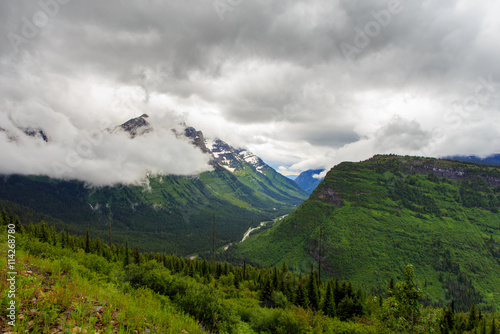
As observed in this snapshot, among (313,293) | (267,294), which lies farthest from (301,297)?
(267,294)

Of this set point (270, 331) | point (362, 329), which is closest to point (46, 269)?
point (270, 331)

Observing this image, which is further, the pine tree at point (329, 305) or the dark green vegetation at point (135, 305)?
the pine tree at point (329, 305)

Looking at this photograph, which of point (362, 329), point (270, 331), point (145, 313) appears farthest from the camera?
point (362, 329)

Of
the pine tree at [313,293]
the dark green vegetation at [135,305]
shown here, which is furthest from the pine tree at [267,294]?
the dark green vegetation at [135,305]

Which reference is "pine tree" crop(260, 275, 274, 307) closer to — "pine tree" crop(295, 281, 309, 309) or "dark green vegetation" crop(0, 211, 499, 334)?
"pine tree" crop(295, 281, 309, 309)

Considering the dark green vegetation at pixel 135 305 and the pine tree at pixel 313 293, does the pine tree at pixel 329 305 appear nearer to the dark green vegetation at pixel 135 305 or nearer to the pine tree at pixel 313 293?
the pine tree at pixel 313 293

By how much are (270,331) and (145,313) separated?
19838 mm

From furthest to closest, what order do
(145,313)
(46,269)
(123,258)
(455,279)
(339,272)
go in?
(339,272) < (455,279) < (123,258) < (46,269) < (145,313)

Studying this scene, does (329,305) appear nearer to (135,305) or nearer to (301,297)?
(301,297)

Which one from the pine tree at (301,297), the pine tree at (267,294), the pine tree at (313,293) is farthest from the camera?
the pine tree at (267,294)

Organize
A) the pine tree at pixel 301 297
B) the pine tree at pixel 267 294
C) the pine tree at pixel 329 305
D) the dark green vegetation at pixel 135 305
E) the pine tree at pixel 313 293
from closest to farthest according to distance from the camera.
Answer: the dark green vegetation at pixel 135 305
the pine tree at pixel 329 305
the pine tree at pixel 301 297
the pine tree at pixel 313 293
the pine tree at pixel 267 294

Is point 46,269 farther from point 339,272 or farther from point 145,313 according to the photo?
point 339,272


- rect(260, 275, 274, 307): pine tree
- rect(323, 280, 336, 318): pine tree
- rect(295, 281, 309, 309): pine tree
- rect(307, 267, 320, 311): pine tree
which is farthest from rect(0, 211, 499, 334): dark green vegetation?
rect(260, 275, 274, 307): pine tree

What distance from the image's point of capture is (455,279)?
165m
